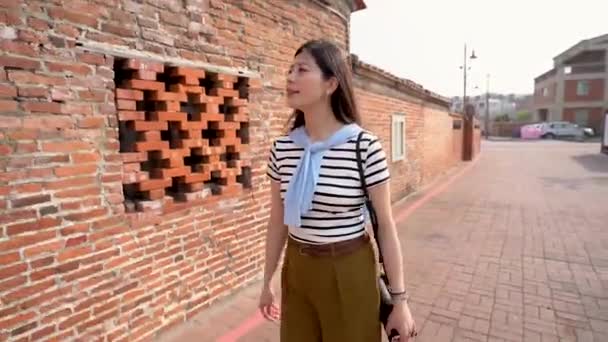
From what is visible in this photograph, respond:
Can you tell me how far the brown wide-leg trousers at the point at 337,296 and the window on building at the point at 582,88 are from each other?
1976 inches

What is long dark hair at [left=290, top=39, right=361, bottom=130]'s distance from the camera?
1.69 m

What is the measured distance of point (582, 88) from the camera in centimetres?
4188

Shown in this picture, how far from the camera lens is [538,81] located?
5278 centimetres

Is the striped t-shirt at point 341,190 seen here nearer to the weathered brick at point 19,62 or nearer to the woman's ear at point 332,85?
the woman's ear at point 332,85

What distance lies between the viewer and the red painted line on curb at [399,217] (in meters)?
3.25

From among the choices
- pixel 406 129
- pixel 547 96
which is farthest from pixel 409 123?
pixel 547 96

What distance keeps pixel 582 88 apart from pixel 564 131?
28.1ft

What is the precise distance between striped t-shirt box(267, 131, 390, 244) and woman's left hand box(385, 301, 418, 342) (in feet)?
1.22

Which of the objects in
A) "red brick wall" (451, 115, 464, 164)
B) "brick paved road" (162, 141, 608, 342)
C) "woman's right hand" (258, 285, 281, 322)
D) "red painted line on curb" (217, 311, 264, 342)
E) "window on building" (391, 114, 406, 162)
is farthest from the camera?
"red brick wall" (451, 115, 464, 164)

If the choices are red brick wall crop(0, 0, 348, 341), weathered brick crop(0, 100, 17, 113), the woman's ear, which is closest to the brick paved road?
red brick wall crop(0, 0, 348, 341)

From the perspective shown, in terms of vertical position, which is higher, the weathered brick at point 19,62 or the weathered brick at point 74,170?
the weathered brick at point 19,62

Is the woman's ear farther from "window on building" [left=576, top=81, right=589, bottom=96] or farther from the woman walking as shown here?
"window on building" [left=576, top=81, right=589, bottom=96]

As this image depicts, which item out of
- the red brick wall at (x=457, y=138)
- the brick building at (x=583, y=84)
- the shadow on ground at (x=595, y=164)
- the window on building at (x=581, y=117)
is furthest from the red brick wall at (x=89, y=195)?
the window on building at (x=581, y=117)

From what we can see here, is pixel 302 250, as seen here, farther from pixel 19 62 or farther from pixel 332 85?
pixel 19 62
